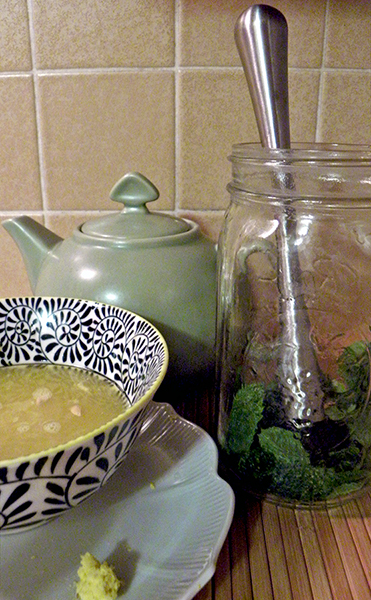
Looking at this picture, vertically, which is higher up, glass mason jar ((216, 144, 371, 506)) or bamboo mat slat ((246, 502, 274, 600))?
glass mason jar ((216, 144, 371, 506))

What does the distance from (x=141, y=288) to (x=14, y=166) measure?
28 cm

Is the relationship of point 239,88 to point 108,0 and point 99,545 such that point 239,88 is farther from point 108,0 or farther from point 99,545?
point 99,545

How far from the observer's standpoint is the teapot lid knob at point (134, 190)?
1.55 feet

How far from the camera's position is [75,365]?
43 cm

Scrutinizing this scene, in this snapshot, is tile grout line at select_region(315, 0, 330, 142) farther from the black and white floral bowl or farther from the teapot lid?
the black and white floral bowl

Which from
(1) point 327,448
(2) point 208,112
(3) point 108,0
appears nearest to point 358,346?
(1) point 327,448

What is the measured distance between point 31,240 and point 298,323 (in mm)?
282

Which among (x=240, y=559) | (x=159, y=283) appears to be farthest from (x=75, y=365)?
(x=240, y=559)

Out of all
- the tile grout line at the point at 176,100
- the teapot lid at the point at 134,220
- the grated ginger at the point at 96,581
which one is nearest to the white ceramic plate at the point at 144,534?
the grated ginger at the point at 96,581

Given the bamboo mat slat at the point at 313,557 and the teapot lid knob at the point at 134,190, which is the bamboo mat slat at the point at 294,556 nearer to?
the bamboo mat slat at the point at 313,557

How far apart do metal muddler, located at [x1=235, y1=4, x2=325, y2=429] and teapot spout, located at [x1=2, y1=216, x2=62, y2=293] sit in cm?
25

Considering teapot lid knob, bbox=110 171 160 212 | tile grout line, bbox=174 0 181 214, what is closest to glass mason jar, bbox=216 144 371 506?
teapot lid knob, bbox=110 171 160 212

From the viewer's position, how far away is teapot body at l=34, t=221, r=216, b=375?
44 centimetres

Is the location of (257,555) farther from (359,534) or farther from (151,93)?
(151,93)
